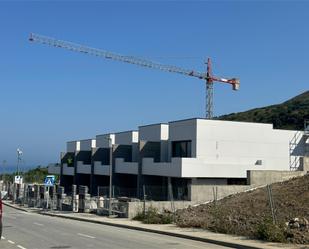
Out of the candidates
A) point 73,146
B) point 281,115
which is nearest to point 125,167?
point 73,146

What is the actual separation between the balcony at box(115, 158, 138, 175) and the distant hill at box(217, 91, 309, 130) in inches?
2361

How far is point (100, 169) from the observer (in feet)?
218

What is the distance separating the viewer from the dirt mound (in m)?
20.3

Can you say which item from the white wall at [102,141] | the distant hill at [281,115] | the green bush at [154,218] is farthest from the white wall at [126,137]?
the distant hill at [281,115]

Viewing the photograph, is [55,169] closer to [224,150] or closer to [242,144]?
[224,150]

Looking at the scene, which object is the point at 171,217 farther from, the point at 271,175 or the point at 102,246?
the point at 271,175

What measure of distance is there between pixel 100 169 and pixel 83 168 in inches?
268

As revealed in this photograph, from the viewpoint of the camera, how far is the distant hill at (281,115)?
121m

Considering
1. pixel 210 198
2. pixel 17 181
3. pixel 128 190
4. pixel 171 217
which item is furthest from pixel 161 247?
pixel 17 181

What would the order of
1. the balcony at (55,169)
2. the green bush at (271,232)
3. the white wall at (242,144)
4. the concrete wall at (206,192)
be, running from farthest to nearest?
the balcony at (55,169)
the white wall at (242,144)
the concrete wall at (206,192)
the green bush at (271,232)

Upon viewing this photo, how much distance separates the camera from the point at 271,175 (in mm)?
47375

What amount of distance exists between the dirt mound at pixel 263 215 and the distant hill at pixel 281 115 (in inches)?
2991

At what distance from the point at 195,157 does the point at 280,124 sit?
252ft

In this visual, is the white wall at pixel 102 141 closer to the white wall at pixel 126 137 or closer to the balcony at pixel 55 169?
the white wall at pixel 126 137
